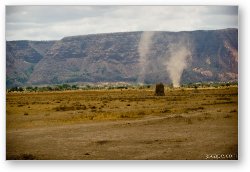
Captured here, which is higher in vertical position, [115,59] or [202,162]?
[115,59]

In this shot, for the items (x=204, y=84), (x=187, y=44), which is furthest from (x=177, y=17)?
(x=204, y=84)

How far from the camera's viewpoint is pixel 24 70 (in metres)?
10.0

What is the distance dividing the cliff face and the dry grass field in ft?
0.75

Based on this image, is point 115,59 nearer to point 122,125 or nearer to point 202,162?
point 122,125

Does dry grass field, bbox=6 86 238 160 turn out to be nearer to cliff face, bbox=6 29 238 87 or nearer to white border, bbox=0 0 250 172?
white border, bbox=0 0 250 172

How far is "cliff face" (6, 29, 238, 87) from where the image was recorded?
995 cm

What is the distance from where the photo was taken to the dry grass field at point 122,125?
9.96 m

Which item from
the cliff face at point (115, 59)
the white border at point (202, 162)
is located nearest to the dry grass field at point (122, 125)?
the white border at point (202, 162)

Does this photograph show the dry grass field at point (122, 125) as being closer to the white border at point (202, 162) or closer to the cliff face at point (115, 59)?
the white border at point (202, 162)

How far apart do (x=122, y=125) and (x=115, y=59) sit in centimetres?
102

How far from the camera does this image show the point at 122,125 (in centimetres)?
1020

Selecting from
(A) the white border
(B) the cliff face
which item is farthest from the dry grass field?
(B) the cliff face

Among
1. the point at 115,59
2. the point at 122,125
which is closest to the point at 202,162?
the point at 122,125

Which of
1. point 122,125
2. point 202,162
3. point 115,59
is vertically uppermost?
point 115,59
